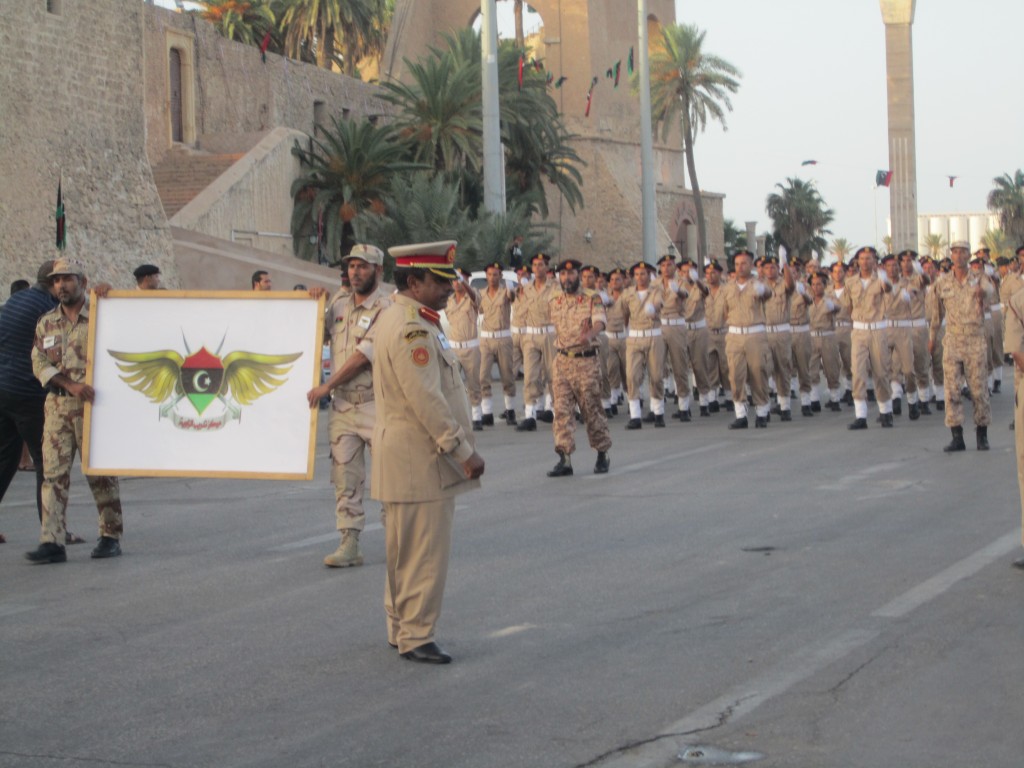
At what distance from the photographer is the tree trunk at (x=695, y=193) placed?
2525 inches

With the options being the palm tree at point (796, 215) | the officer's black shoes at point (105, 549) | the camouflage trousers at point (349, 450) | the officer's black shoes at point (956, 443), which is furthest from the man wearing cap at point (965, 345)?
the palm tree at point (796, 215)

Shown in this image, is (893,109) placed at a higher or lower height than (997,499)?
higher

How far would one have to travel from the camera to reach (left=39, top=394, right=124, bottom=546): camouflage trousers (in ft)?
33.4

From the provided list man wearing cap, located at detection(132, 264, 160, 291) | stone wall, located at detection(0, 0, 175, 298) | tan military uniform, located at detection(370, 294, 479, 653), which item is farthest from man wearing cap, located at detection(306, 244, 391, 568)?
stone wall, located at detection(0, 0, 175, 298)

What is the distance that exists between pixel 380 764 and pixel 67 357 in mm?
5623

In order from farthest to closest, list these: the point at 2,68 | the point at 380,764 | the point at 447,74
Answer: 1. the point at 447,74
2. the point at 2,68
3. the point at 380,764

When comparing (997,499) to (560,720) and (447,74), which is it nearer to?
(560,720)

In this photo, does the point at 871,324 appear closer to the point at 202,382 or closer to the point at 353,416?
the point at 353,416

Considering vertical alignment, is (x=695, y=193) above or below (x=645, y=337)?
above

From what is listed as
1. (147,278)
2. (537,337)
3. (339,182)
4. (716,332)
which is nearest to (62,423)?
(147,278)

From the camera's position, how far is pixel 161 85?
4066 cm

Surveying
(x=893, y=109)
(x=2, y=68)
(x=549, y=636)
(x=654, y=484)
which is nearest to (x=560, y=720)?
(x=549, y=636)

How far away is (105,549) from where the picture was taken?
34.0 feet

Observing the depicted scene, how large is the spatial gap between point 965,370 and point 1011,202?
3321 inches
